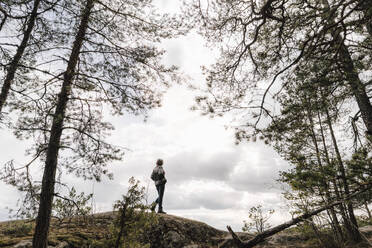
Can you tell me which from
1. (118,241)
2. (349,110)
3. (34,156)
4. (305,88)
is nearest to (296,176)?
(305,88)

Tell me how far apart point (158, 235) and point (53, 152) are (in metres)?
3.67

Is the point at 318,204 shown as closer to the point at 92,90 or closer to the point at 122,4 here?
the point at 92,90

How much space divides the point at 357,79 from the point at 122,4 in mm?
5840

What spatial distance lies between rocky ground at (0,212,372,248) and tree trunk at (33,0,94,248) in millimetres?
519

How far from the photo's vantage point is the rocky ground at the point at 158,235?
4605 mm

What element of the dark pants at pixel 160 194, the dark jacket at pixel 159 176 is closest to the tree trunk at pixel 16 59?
the dark jacket at pixel 159 176

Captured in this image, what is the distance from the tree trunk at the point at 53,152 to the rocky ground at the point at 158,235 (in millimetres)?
519

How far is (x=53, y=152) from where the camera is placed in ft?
14.7

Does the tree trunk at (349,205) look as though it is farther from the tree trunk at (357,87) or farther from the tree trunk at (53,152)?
the tree trunk at (53,152)

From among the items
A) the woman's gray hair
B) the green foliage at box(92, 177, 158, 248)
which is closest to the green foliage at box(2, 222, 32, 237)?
the green foliage at box(92, 177, 158, 248)

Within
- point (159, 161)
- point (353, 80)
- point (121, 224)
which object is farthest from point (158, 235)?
point (353, 80)

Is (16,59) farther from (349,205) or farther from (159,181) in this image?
(349,205)

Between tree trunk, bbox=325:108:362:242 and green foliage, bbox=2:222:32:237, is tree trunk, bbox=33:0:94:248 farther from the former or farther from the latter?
tree trunk, bbox=325:108:362:242

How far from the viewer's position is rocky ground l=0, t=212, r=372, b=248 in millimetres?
4605
